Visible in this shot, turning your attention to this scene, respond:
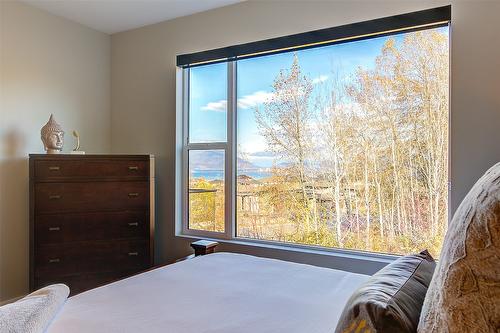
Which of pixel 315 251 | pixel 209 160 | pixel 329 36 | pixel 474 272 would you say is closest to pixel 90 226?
pixel 209 160

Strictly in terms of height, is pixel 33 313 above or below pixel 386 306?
below

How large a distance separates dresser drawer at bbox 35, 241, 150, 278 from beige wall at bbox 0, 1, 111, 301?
1.32ft

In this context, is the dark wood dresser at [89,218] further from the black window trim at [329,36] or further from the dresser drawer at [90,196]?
the black window trim at [329,36]

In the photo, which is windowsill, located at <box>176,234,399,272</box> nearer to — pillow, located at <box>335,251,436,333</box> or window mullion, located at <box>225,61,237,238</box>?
window mullion, located at <box>225,61,237,238</box>

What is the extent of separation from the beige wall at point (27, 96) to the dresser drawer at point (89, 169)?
1.36 ft

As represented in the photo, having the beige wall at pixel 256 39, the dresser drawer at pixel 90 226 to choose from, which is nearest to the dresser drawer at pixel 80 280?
the dresser drawer at pixel 90 226

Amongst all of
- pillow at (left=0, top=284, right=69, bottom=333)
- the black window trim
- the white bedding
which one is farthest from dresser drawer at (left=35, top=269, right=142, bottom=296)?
the black window trim

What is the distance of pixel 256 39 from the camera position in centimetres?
297

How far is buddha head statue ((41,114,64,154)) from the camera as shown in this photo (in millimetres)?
3070

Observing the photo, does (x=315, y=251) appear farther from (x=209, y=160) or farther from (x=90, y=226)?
(x=90, y=226)

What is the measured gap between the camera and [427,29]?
7.84 feet

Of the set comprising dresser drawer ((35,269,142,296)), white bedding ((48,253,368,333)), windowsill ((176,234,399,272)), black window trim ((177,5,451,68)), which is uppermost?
black window trim ((177,5,451,68))

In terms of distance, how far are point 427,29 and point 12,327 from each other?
8.85 feet

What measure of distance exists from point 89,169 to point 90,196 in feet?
0.76
